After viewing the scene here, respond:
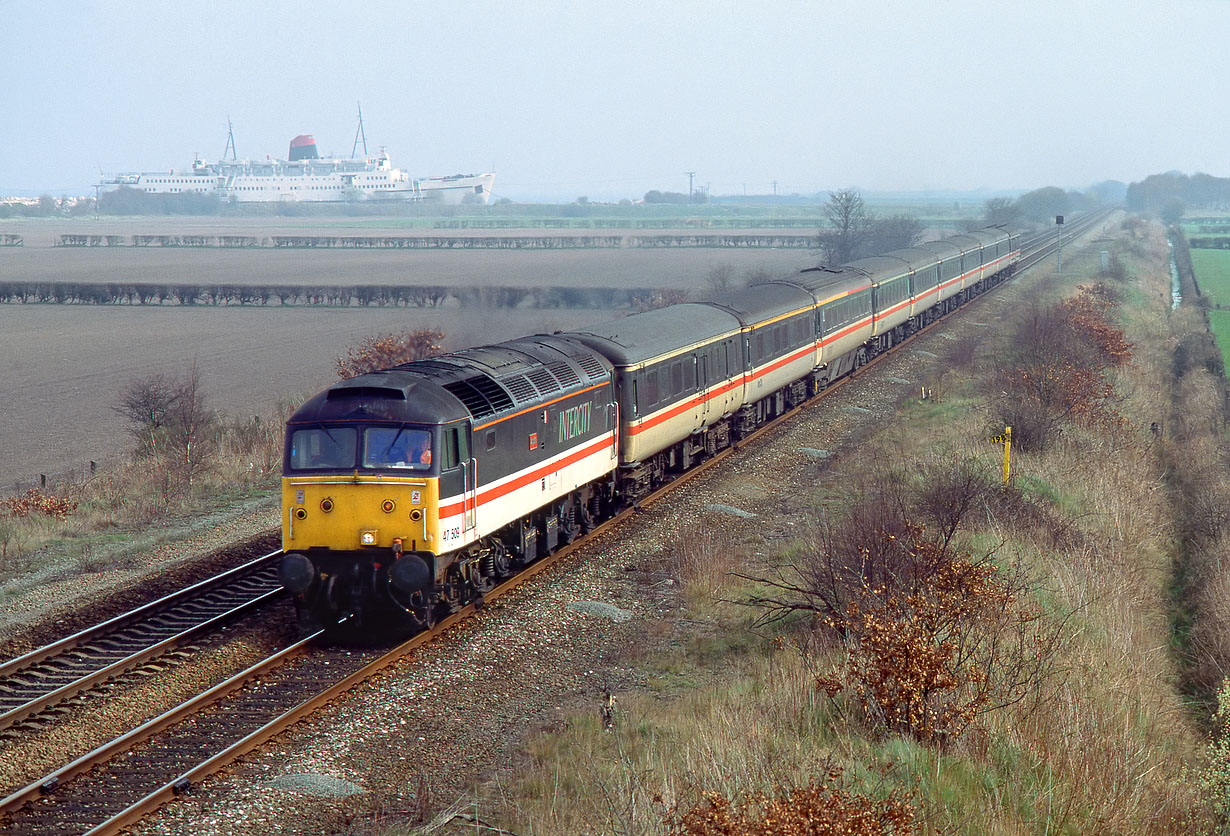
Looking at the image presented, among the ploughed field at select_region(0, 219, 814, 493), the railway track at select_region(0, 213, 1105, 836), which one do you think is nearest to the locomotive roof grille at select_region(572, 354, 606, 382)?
the railway track at select_region(0, 213, 1105, 836)

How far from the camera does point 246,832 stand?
9914 millimetres

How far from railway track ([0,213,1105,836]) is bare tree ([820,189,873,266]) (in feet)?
236

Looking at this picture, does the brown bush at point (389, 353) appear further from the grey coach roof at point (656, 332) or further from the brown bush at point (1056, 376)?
the brown bush at point (1056, 376)

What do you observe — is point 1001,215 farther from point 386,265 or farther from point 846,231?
point 386,265

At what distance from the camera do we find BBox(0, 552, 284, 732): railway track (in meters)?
13.1

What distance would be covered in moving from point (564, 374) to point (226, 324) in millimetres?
54475

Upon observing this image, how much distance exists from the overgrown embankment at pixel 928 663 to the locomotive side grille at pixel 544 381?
340 cm

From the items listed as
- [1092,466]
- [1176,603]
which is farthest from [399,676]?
[1092,466]

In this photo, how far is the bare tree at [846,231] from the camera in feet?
278

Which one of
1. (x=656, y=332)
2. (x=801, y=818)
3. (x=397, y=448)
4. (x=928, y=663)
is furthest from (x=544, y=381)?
(x=801, y=818)

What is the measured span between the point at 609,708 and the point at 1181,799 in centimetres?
521

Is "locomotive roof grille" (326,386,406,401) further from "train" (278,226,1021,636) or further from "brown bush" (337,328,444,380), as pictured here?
"brown bush" (337,328,444,380)

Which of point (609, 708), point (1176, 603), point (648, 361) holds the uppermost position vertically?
point (648, 361)

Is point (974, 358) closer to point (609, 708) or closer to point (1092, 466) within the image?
point (1092, 466)
